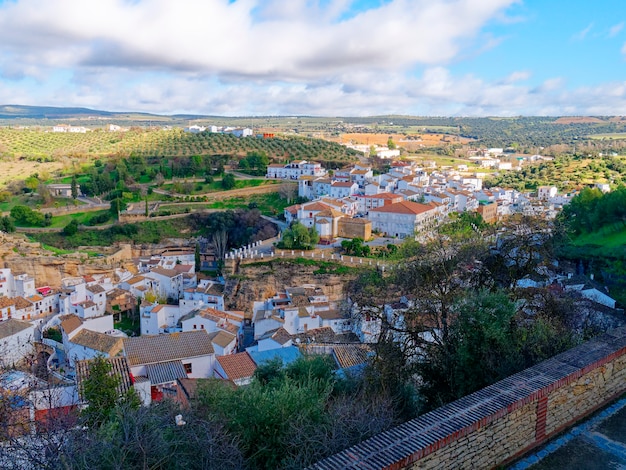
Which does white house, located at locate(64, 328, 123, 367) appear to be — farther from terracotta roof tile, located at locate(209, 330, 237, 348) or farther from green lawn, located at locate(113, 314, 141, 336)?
green lawn, located at locate(113, 314, 141, 336)

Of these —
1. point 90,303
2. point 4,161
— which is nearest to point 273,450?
point 90,303

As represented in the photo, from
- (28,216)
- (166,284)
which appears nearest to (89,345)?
(166,284)

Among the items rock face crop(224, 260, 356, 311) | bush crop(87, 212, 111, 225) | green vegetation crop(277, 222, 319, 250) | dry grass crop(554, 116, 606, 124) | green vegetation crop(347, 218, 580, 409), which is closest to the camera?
green vegetation crop(347, 218, 580, 409)

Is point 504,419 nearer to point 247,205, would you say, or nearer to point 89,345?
point 89,345

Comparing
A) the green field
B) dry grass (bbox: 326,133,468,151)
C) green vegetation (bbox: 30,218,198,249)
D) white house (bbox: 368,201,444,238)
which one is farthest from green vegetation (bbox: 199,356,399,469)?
the green field

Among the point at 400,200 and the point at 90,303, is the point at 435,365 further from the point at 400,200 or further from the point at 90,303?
the point at 400,200

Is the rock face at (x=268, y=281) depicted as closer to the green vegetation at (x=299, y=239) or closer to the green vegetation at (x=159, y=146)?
the green vegetation at (x=299, y=239)
